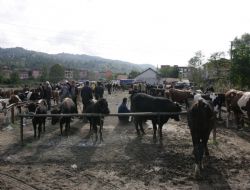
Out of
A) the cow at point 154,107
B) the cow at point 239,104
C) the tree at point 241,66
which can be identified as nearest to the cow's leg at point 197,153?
the cow at point 154,107

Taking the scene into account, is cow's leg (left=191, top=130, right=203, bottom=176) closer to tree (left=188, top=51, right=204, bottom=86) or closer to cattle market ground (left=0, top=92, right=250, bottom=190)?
cattle market ground (left=0, top=92, right=250, bottom=190)

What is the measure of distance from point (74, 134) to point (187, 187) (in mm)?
6923

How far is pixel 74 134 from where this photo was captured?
13.3 metres

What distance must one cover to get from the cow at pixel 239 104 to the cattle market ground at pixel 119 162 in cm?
114

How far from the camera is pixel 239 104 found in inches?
562

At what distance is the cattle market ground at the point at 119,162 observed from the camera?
24.7 feet

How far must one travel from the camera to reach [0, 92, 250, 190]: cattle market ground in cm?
754

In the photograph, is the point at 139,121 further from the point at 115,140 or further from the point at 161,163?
the point at 161,163

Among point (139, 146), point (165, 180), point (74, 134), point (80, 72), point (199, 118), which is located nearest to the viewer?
point (165, 180)

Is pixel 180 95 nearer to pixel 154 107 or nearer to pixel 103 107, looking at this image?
pixel 154 107

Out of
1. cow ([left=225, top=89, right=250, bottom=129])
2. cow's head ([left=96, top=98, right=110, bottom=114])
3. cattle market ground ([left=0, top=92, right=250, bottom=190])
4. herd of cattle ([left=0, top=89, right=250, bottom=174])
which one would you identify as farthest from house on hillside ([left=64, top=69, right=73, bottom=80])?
cattle market ground ([left=0, top=92, right=250, bottom=190])

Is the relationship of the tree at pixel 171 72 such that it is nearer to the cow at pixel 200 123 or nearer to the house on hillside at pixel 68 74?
the house on hillside at pixel 68 74

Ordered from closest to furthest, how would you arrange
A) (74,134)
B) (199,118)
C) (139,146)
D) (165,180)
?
(165,180), (199,118), (139,146), (74,134)

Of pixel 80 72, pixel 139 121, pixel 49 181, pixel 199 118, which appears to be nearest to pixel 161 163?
pixel 199 118
